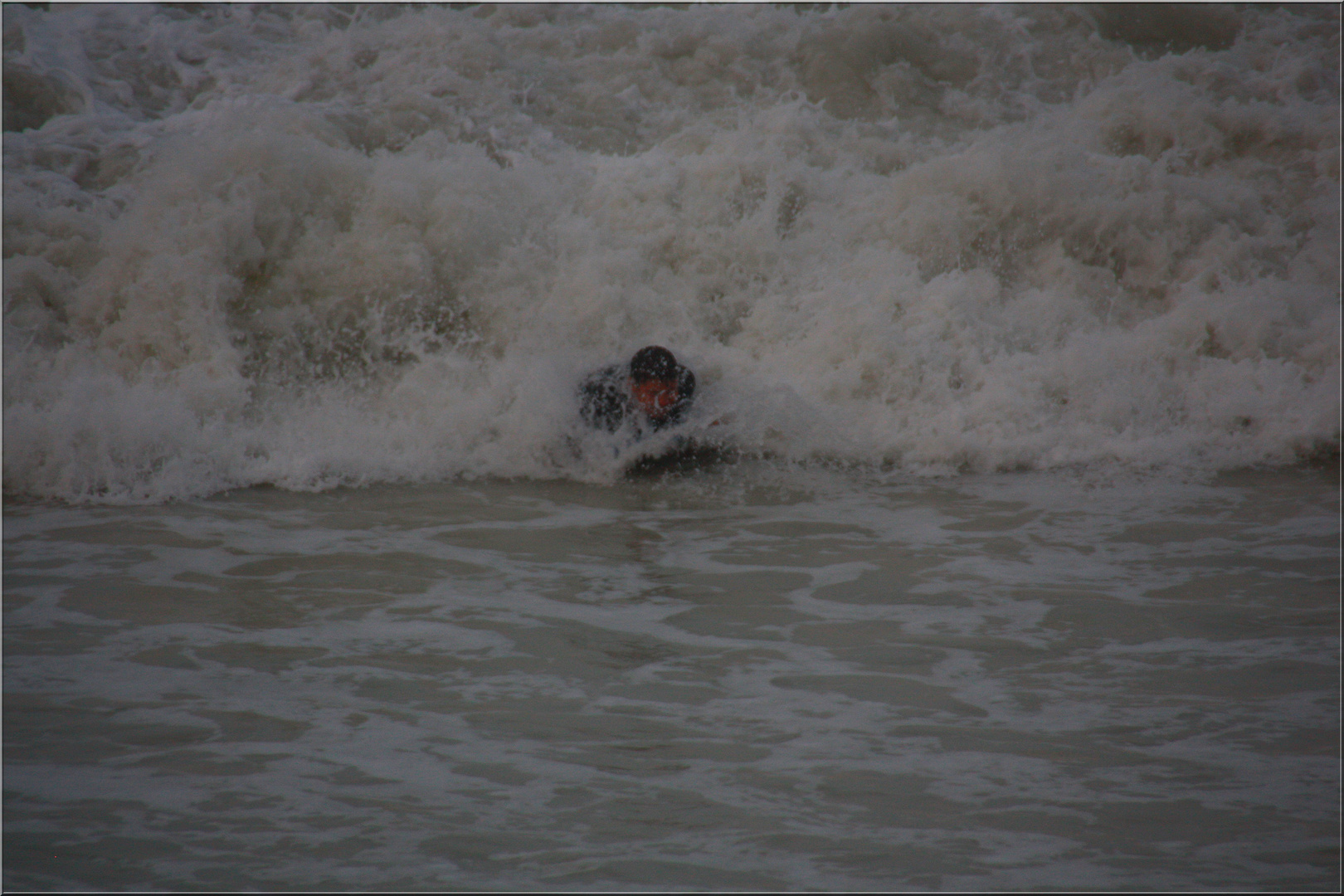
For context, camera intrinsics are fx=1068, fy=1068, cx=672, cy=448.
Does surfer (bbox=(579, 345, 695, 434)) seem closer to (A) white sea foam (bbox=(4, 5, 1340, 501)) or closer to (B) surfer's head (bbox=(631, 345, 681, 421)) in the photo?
(B) surfer's head (bbox=(631, 345, 681, 421))

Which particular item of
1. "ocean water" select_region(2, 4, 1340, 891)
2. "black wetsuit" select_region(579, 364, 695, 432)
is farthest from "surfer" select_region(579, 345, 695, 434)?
"ocean water" select_region(2, 4, 1340, 891)

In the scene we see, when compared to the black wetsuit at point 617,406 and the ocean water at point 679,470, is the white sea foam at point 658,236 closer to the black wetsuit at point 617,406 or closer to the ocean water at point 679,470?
the ocean water at point 679,470

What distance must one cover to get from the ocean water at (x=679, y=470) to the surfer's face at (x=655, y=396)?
0.34m

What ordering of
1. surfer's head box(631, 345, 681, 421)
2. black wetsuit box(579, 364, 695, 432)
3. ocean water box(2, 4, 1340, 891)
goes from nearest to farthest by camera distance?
ocean water box(2, 4, 1340, 891), surfer's head box(631, 345, 681, 421), black wetsuit box(579, 364, 695, 432)

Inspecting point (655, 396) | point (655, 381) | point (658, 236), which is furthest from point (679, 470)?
point (658, 236)

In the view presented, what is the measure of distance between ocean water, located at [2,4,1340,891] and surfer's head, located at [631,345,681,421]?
14.1 inches

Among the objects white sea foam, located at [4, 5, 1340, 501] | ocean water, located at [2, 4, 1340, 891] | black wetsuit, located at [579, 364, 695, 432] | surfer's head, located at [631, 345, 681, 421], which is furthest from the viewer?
white sea foam, located at [4, 5, 1340, 501]

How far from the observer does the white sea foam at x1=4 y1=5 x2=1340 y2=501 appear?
716 centimetres

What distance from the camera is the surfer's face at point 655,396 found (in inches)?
268

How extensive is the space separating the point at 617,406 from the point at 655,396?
0.27m

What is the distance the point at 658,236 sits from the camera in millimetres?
9258

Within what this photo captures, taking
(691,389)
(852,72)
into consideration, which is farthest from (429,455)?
(852,72)

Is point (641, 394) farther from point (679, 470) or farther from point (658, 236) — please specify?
point (658, 236)

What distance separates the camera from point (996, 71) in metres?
12.0
